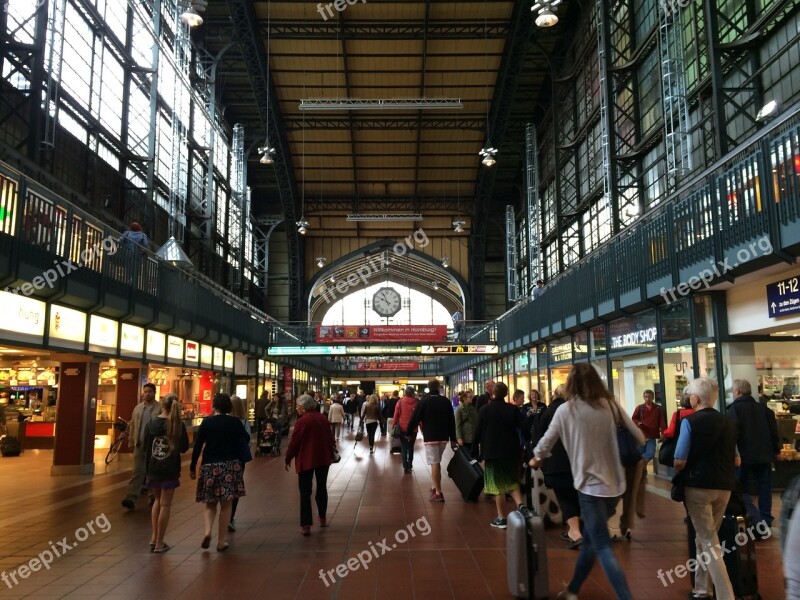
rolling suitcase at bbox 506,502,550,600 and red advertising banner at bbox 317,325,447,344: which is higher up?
red advertising banner at bbox 317,325,447,344

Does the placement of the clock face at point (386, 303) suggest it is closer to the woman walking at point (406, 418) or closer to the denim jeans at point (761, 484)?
the woman walking at point (406, 418)

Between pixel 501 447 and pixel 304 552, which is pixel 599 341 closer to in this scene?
pixel 501 447

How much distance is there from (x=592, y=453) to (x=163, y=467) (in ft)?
14.5

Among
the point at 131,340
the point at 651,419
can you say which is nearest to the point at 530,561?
the point at 651,419

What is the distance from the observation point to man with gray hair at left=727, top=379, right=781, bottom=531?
703cm

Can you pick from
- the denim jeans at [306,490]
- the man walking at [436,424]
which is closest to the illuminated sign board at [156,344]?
the man walking at [436,424]

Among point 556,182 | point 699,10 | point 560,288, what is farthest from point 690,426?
point 556,182

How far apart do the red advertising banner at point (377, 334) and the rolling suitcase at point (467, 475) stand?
18.7 meters

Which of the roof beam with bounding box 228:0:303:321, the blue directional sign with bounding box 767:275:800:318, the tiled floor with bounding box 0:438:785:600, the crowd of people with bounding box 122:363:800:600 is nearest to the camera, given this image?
the crowd of people with bounding box 122:363:800:600

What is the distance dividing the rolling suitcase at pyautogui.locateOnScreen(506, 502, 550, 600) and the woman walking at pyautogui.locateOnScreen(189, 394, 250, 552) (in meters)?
3.16

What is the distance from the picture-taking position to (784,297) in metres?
8.73

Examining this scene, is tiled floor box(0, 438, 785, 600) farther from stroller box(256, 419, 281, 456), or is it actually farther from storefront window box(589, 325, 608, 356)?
stroller box(256, 419, 281, 456)

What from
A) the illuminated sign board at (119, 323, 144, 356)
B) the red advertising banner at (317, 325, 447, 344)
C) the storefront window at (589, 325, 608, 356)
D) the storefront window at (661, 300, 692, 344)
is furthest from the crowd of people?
the red advertising banner at (317, 325, 447, 344)

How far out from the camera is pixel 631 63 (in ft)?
66.0
